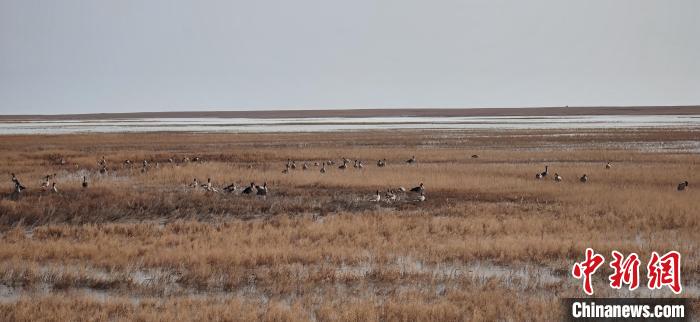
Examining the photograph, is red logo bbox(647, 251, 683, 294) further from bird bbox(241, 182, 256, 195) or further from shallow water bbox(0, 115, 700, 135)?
shallow water bbox(0, 115, 700, 135)

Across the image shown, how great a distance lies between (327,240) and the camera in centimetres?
1716

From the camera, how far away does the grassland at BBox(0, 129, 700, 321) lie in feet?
38.8

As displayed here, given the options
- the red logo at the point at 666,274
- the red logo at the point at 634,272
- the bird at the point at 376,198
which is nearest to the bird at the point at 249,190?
the bird at the point at 376,198

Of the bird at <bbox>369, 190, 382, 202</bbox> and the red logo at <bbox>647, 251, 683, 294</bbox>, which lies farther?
the bird at <bbox>369, 190, 382, 202</bbox>

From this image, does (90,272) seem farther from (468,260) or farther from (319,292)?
(468,260)

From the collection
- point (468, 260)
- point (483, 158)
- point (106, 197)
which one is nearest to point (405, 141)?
point (483, 158)

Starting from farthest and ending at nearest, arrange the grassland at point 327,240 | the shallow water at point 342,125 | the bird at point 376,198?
1. the shallow water at point 342,125
2. the bird at point 376,198
3. the grassland at point 327,240

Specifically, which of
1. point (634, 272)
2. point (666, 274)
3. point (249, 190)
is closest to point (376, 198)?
point (249, 190)

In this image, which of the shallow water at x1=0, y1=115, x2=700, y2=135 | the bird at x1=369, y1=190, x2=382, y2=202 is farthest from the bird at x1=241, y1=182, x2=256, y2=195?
the shallow water at x1=0, y1=115, x2=700, y2=135

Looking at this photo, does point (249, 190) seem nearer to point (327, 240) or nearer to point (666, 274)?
point (327, 240)

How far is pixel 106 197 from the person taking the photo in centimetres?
2222

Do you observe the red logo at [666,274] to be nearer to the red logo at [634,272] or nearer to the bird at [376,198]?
the red logo at [634,272]

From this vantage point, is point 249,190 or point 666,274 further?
point 249,190

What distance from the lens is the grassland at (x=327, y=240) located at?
1181 cm
